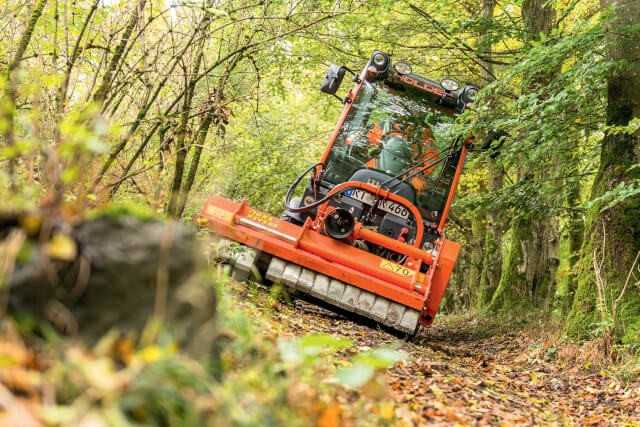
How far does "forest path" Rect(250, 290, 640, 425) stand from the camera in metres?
4.74

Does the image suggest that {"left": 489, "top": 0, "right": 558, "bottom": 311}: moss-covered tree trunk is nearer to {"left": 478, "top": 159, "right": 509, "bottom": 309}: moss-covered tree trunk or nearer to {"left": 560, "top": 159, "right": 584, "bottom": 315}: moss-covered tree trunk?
{"left": 560, "top": 159, "right": 584, "bottom": 315}: moss-covered tree trunk

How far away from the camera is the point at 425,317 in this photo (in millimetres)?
7855

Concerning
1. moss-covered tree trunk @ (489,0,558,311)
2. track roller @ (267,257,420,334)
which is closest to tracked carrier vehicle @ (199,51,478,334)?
track roller @ (267,257,420,334)

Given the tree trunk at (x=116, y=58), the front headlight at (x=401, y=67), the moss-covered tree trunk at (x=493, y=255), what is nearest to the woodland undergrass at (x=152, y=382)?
the tree trunk at (x=116, y=58)

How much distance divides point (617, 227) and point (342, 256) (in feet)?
9.26

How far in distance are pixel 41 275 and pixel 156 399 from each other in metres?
0.49

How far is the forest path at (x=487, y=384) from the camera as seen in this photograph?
4.74m

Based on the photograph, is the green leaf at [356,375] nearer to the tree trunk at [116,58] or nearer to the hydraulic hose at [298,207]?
the tree trunk at [116,58]

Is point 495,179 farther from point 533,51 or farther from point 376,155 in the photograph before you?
point 533,51

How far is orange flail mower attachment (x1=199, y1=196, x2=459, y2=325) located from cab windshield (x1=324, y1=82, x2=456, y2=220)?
141 centimetres

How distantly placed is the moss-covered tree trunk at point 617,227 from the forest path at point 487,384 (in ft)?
1.91

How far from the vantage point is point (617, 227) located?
780cm

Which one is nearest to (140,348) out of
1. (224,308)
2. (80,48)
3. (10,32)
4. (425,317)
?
(224,308)

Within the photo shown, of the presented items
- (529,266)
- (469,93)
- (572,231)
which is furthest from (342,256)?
(529,266)
